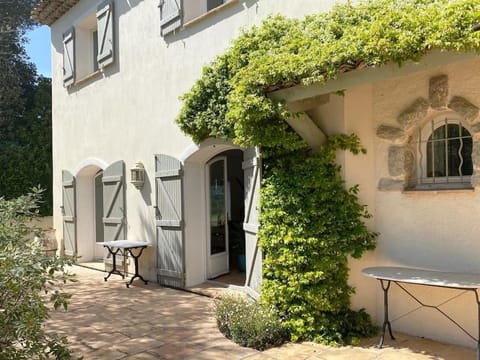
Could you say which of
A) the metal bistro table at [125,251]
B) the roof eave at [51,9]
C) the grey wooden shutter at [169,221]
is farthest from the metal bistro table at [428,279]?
the roof eave at [51,9]

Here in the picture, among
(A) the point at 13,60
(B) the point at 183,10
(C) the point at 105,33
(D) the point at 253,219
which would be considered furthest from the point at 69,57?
(D) the point at 253,219

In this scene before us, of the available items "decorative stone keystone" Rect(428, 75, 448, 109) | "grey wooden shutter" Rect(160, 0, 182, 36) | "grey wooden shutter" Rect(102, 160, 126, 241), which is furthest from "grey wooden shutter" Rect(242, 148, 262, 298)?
"grey wooden shutter" Rect(102, 160, 126, 241)

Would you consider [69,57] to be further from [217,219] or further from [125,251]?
[217,219]

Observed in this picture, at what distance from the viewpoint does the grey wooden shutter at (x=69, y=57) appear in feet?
35.0

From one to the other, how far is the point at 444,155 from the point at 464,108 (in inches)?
22.8

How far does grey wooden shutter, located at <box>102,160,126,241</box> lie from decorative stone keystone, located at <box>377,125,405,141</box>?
538cm

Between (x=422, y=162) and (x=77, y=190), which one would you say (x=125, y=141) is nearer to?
(x=77, y=190)

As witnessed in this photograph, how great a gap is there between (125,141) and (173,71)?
1.99 metres

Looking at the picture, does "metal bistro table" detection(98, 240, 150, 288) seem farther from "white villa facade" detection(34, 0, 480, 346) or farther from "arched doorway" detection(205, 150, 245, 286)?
"arched doorway" detection(205, 150, 245, 286)

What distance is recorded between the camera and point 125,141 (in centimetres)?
869

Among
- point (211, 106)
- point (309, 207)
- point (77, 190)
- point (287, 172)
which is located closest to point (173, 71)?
point (211, 106)

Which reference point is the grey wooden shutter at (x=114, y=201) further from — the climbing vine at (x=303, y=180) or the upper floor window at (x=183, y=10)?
the climbing vine at (x=303, y=180)

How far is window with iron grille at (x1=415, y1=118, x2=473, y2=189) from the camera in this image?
4488mm

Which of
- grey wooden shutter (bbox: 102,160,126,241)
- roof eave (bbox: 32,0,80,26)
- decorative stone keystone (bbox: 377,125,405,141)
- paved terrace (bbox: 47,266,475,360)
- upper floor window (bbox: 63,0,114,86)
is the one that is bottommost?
paved terrace (bbox: 47,266,475,360)
